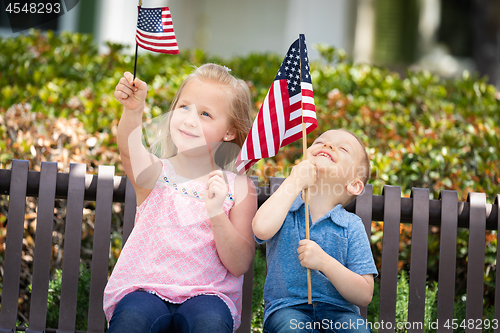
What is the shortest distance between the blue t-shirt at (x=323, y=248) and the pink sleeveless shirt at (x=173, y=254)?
0.19 meters

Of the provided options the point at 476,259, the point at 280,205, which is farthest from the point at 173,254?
the point at 476,259

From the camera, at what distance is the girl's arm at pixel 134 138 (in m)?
2.11

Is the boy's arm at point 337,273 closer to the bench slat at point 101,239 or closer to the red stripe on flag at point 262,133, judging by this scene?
the red stripe on flag at point 262,133

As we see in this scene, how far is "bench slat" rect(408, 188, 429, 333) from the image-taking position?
2.45 metres

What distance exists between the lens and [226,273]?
2283 mm

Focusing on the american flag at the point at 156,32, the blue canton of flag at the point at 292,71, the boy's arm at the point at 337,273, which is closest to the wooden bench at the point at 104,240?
the boy's arm at the point at 337,273

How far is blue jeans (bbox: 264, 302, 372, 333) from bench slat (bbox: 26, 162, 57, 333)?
3.58ft

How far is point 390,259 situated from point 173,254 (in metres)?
1.04

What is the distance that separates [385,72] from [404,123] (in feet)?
5.21

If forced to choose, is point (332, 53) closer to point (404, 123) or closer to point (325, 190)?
point (404, 123)

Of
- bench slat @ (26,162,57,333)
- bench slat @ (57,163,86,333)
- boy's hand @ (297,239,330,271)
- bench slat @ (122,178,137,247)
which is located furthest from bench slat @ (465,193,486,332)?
bench slat @ (26,162,57,333)

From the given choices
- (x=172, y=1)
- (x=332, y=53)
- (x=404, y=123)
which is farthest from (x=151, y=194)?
(x=172, y=1)

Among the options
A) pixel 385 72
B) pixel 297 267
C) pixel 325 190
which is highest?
pixel 385 72

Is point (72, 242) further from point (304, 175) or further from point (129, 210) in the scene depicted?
point (304, 175)
